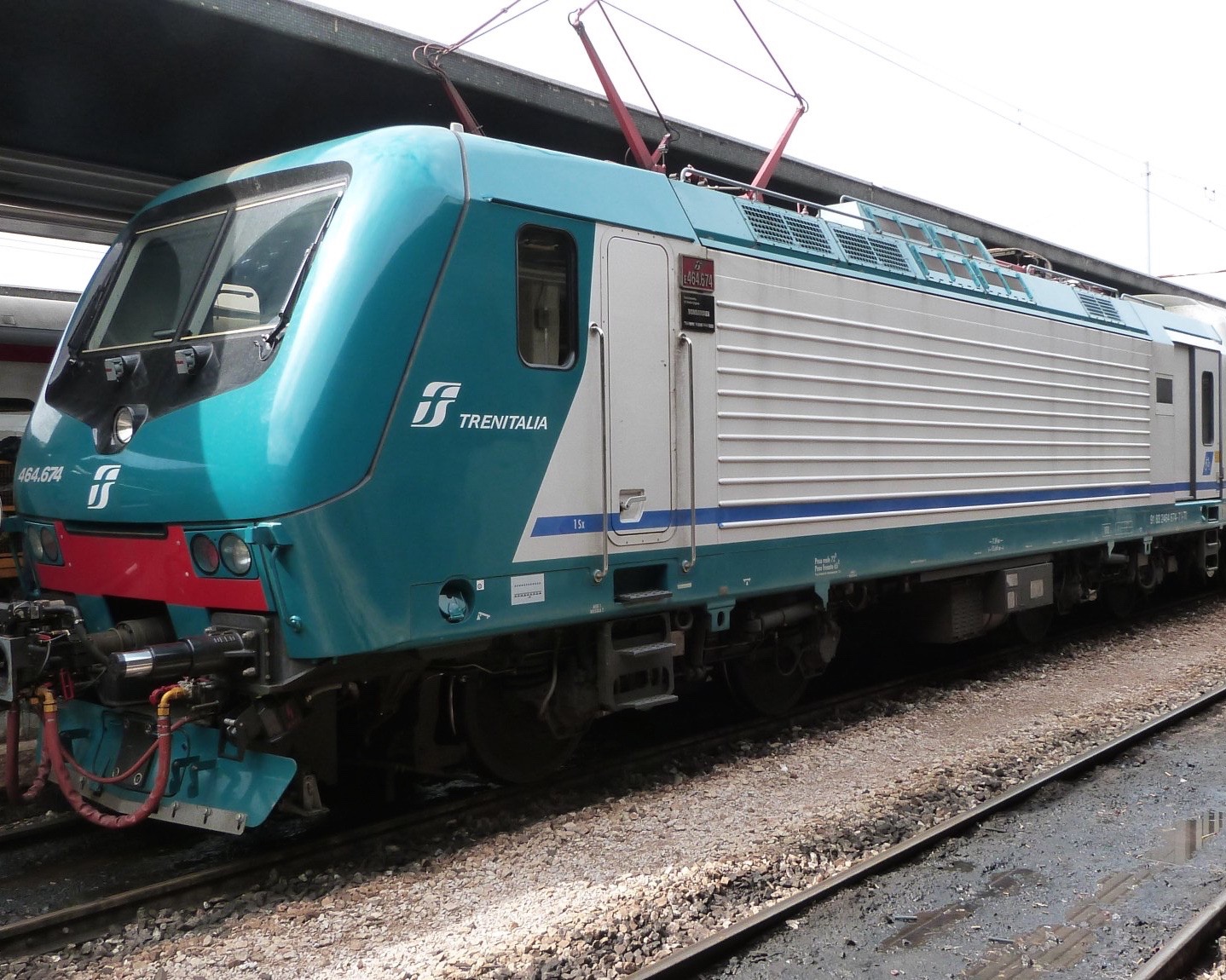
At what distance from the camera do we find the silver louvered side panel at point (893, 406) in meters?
6.36

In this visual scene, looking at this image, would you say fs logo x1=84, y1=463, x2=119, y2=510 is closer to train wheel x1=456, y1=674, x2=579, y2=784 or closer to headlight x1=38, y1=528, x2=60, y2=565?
headlight x1=38, y1=528, x2=60, y2=565

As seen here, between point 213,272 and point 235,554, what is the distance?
1441 millimetres

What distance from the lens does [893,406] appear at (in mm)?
7402

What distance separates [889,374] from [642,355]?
2.34m

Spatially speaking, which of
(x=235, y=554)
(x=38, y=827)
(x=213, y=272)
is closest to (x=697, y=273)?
(x=213, y=272)

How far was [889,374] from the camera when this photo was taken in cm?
739

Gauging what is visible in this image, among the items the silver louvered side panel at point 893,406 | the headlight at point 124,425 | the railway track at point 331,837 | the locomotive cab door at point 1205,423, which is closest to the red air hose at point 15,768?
the railway track at point 331,837

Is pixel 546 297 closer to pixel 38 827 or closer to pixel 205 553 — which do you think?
pixel 205 553

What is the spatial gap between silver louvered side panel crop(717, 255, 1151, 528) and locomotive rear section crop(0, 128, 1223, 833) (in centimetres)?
3

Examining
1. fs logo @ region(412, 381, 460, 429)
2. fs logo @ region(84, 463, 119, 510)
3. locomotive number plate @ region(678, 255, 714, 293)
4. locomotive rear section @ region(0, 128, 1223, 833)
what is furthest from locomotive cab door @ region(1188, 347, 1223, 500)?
fs logo @ region(84, 463, 119, 510)

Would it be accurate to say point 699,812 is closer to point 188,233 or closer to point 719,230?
point 719,230

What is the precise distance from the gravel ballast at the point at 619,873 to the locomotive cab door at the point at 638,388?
146 cm

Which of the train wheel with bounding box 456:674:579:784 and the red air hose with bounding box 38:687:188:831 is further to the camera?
the train wheel with bounding box 456:674:579:784

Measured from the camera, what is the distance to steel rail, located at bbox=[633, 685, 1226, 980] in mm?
4000
